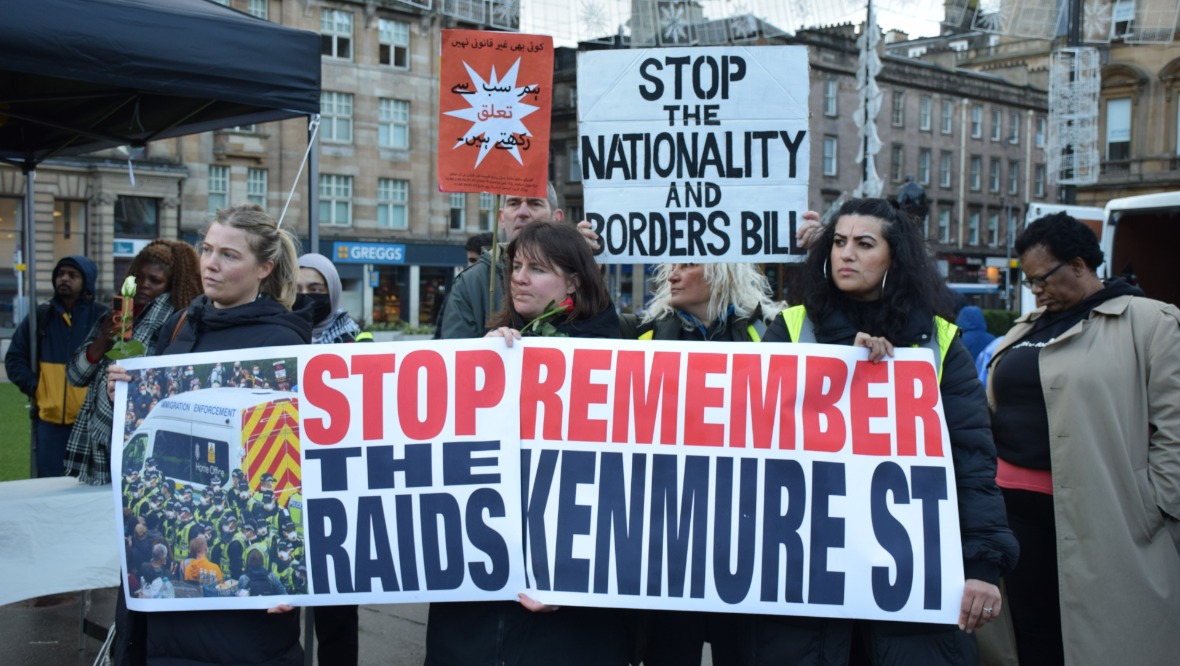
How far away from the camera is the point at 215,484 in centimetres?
311

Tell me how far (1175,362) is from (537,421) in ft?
7.70

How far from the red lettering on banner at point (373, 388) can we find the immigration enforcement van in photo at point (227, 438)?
0.21 m

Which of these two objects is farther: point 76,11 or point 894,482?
point 76,11

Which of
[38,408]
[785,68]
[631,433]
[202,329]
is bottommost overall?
[38,408]

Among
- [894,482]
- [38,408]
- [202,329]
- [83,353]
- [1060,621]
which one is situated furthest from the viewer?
[38,408]

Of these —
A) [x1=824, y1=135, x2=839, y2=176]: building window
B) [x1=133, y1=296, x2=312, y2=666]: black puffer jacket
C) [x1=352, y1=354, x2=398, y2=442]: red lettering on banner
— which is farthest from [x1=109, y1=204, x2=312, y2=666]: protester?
[x1=824, y1=135, x2=839, y2=176]: building window

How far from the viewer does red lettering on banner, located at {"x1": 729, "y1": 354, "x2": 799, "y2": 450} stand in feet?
9.84

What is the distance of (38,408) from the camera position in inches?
263

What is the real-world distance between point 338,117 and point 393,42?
3710mm

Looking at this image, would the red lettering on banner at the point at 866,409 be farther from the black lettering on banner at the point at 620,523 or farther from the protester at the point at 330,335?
the protester at the point at 330,335

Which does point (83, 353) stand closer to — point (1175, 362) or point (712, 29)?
point (1175, 362)

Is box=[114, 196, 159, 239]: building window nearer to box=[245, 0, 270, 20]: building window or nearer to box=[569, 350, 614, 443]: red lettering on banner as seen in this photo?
box=[245, 0, 270, 20]: building window

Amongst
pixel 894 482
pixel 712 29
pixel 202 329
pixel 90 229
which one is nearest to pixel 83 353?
pixel 202 329

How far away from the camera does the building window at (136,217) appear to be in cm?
3550
